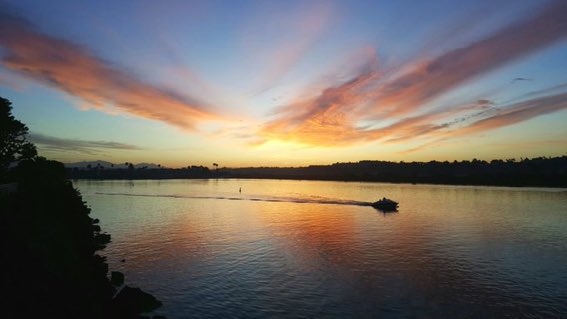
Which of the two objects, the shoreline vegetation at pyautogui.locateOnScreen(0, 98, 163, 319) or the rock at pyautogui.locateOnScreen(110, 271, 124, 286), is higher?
the shoreline vegetation at pyautogui.locateOnScreen(0, 98, 163, 319)

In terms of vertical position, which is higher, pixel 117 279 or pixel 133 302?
pixel 133 302

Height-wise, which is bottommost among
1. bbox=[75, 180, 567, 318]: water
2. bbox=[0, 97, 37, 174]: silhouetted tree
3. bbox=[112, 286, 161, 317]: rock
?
bbox=[75, 180, 567, 318]: water

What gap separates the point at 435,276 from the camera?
38.3 metres

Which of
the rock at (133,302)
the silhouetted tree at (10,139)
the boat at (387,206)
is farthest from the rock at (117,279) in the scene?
the boat at (387,206)

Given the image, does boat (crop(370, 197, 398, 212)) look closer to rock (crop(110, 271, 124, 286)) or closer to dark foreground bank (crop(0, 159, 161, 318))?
dark foreground bank (crop(0, 159, 161, 318))

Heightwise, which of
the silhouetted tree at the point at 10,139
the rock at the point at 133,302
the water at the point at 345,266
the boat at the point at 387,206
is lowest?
the water at the point at 345,266

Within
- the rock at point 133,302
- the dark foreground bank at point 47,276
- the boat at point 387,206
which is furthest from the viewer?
the boat at point 387,206

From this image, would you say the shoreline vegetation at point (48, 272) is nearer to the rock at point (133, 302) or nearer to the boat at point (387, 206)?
the rock at point (133, 302)

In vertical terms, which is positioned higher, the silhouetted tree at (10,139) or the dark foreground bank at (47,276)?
the silhouetted tree at (10,139)

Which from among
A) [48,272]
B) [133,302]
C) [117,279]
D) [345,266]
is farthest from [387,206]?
[48,272]

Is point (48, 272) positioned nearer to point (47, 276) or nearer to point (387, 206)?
point (47, 276)

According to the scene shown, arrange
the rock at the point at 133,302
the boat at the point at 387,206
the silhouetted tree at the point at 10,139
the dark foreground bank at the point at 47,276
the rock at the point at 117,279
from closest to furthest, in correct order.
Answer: the dark foreground bank at the point at 47,276 < the rock at the point at 133,302 < the rock at the point at 117,279 < the silhouetted tree at the point at 10,139 < the boat at the point at 387,206

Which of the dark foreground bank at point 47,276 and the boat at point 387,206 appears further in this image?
the boat at point 387,206

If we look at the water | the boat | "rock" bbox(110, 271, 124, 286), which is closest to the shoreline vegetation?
"rock" bbox(110, 271, 124, 286)
